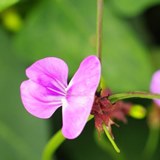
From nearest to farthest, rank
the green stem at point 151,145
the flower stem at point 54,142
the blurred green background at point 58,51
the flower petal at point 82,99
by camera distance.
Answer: the flower petal at point 82,99, the flower stem at point 54,142, the blurred green background at point 58,51, the green stem at point 151,145

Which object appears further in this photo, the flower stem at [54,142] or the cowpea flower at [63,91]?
the flower stem at [54,142]

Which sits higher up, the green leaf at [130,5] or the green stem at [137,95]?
the green stem at [137,95]

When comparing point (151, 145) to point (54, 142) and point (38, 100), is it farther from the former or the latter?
point (38, 100)

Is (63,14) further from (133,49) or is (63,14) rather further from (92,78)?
(92,78)

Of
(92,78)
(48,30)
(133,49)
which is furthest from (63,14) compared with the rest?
(92,78)

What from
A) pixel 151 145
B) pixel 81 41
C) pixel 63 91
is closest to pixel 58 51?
pixel 81 41

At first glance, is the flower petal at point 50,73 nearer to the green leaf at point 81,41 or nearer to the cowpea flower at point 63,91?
the cowpea flower at point 63,91

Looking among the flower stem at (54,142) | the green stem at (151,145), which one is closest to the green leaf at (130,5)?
the green stem at (151,145)
